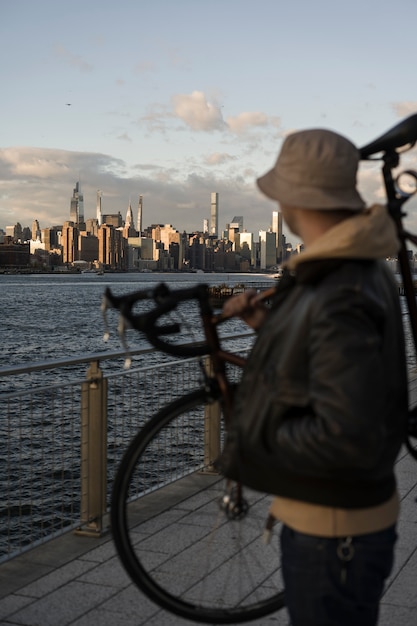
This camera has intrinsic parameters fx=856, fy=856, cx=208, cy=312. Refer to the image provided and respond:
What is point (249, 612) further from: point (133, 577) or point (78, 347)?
point (78, 347)

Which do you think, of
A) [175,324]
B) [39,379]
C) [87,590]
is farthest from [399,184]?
[39,379]

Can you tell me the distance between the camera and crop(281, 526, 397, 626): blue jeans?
2.02 m

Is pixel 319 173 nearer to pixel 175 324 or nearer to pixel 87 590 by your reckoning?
pixel 175 324

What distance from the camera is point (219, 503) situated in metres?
2.96

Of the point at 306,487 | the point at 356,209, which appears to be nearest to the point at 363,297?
the point at 356,209

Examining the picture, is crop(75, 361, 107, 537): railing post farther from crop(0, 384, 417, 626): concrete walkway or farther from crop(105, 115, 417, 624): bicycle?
crop(105, 115, 417, 624): bicycle

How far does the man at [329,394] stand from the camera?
6.07 ft

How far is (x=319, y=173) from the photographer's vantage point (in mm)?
2037

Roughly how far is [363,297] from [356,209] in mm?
265

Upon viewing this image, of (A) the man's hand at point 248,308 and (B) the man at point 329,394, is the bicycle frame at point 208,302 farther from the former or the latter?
(B) the man at point 329,394

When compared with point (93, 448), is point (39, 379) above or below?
below

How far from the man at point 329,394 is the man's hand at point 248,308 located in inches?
10.4

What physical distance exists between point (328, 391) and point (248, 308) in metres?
0.61

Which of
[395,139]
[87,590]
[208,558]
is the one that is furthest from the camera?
[87,590]
